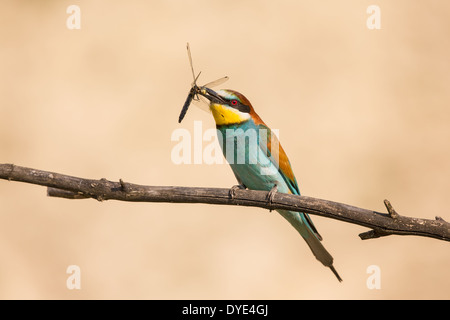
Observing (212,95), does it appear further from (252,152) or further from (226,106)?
(252,152)

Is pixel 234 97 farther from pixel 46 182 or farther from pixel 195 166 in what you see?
pixel 195 166

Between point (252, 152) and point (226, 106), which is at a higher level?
point (226, 106)

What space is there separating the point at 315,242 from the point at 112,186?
1.01 metres

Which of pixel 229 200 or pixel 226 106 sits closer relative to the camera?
pixel 229 200

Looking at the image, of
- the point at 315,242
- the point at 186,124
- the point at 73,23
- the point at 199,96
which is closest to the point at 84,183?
the point at 199,96

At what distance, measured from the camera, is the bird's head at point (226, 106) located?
7.92 feet

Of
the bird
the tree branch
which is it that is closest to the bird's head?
the bird

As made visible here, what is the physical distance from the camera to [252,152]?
7.74 feet

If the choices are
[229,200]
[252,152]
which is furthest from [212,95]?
[229,200]

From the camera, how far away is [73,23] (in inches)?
152

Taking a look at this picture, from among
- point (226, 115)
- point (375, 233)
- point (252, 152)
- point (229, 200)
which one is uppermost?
point (226, 115)

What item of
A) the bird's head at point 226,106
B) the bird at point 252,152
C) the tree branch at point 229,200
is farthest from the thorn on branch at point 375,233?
the bird's head at point 226,106

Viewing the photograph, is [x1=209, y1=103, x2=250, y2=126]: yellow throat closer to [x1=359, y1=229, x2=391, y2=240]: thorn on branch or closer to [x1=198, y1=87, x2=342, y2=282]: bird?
[x1=198, y1=87, x2=342, y2=282]: bird

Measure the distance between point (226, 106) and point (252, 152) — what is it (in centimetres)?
23
